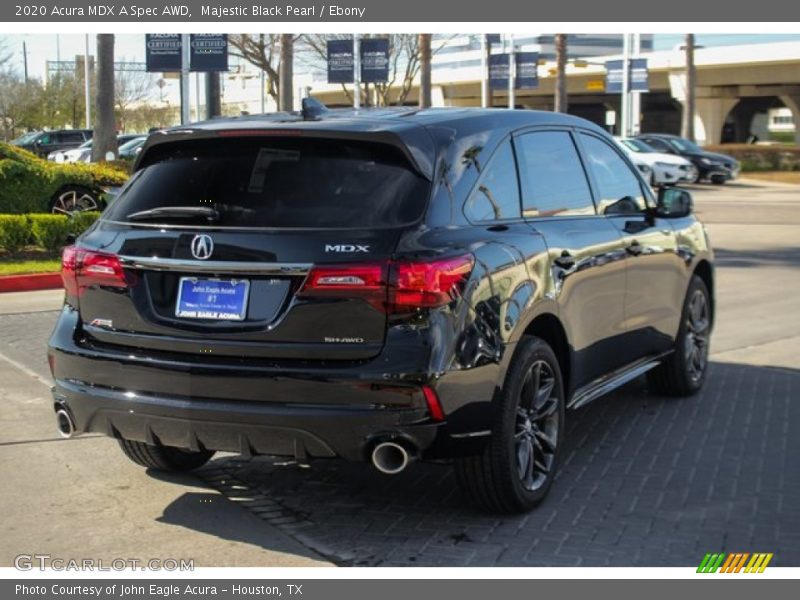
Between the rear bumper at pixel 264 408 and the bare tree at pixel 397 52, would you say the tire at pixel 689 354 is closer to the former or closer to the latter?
the rear bumper at pixel 264 408

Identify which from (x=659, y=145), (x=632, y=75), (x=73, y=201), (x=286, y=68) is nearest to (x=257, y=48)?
(x=632, y=75)

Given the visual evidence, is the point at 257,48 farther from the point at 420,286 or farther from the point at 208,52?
the point at 420,286

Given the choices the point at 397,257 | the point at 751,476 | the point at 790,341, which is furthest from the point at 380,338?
the point at 790,341

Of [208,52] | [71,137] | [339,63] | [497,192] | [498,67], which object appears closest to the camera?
[497,192]

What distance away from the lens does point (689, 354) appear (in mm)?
7621

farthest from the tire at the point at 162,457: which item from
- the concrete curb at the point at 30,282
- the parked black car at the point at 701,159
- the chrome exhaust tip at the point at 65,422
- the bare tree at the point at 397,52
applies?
the bare tree at the point at 397,52

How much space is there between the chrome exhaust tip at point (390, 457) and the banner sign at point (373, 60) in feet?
105

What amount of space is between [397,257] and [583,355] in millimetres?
1736

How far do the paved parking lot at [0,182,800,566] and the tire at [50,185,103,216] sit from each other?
30.4 ft

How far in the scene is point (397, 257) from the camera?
4484mm

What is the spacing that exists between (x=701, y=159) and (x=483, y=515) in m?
34.7

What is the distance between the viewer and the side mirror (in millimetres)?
7031

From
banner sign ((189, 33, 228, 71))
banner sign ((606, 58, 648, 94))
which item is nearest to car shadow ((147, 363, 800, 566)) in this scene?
banner sign ((189, 33, 228, 71))
